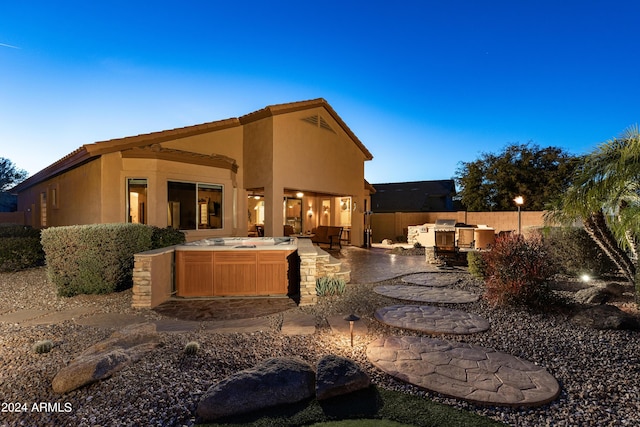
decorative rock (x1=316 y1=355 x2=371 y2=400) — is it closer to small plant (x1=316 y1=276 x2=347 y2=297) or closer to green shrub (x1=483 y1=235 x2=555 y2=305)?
small plant (x1=316 y1=276 x2=347 y2=297)

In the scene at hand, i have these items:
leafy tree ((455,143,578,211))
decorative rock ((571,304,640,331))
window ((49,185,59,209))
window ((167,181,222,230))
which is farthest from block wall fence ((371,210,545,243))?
window ((49,185,59,209))

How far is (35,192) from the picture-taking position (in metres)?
16.2

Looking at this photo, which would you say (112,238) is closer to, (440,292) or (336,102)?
(440,292)

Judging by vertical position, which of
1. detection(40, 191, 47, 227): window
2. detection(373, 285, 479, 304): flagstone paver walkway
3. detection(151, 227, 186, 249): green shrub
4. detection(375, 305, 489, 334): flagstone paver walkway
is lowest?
detection(373, 285, 479, 304): flagstone paver walkway

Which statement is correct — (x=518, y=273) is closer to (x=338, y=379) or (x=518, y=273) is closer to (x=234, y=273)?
(x=338, y=379)

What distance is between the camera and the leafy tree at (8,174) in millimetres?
33131

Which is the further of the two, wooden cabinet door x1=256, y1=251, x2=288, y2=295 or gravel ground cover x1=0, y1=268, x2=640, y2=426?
wooden cabinet door x1=256, y1=251, x2=288, y2=295

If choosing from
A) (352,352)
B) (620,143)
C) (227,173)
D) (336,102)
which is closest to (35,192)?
(227,173)

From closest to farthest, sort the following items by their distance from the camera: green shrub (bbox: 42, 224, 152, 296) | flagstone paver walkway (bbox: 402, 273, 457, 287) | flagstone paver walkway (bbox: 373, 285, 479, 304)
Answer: flagstone paver walkway (bbox: 373, 285, 479, 304)
green shrub (bbox: 42, 224, 152, 296)
flagstone paver walkway (bbox: 402, 273, 457, 287)

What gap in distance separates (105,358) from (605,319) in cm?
663

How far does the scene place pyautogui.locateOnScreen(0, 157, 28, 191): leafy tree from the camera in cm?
3313

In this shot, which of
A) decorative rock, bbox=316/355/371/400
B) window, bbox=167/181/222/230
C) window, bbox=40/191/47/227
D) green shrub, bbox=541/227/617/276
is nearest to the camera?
decorative rock, bbox=316/355/371/400

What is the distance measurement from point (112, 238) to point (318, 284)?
4.57 m

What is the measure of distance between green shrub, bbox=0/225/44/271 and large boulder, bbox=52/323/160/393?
8474mm
